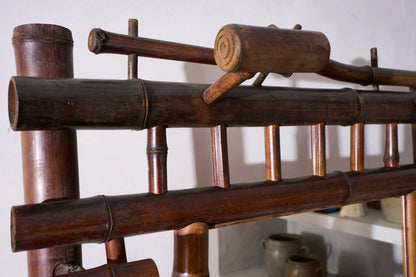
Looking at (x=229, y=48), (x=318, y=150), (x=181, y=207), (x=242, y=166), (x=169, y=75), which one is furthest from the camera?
(x=242, y=166)

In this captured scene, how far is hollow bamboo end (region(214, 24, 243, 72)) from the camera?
381 millimetres

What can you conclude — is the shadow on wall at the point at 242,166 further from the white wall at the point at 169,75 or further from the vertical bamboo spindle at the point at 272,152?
the vertical bamboo spindle at the point at 272,152

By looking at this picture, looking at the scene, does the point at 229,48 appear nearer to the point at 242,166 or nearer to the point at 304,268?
the point at 242,166

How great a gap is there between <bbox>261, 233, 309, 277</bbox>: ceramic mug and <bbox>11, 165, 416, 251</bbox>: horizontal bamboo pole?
0.38 metres

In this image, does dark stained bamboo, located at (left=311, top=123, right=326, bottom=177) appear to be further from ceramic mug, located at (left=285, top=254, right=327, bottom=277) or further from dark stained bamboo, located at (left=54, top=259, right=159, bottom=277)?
ceramic mug, located at (left=285, top=254, right=327, bottom=277)

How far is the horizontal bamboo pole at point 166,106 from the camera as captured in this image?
409 millimetres

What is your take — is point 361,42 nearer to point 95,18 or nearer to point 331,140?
point 331,140

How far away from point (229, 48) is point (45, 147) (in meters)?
0.25

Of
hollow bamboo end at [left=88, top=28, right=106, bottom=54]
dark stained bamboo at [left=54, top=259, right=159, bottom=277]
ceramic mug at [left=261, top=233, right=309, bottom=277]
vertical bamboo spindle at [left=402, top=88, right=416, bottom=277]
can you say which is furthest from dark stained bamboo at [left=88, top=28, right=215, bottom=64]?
ceramic mug at [left=261, top=233, right=309, bottom=277]

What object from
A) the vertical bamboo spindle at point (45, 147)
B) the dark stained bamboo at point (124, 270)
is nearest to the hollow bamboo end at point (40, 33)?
the vertical bamboo spindle at point (45, 147)

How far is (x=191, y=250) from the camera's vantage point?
50 centimetres

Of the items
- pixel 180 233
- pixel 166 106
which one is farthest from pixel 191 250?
pixel 166 106

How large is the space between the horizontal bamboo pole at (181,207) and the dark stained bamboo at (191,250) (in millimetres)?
12

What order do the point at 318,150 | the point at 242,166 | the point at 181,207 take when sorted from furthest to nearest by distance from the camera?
1. the point at 242,166
2. the point at 318,150
3. the point at 181,207
